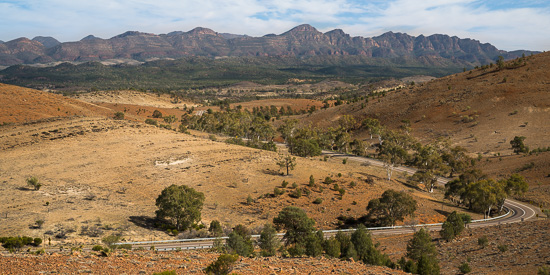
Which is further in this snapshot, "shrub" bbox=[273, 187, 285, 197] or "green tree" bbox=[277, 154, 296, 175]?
"green tree" bbox=[277, 154, 296, 175]

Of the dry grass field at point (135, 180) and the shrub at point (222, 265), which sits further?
the dry grass field at point (135, 180)

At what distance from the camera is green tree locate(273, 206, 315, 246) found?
34.3m

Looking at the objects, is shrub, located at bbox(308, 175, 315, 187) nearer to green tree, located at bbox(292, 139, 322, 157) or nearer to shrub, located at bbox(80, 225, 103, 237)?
green tree, located at bbox(292, 139, 322, 157)

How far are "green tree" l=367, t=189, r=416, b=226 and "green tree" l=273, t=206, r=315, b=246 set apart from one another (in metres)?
14.3

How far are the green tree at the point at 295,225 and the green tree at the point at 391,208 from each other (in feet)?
46.9

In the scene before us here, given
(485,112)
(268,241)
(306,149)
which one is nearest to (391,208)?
(268,241)

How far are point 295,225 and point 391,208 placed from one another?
1675cm

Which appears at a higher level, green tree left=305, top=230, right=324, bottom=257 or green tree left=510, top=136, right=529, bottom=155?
green tree left=510, top=136, right=529, bottom=155

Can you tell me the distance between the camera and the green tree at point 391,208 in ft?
151

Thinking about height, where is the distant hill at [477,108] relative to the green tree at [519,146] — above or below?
above

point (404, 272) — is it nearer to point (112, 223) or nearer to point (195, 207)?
point (195, 207)

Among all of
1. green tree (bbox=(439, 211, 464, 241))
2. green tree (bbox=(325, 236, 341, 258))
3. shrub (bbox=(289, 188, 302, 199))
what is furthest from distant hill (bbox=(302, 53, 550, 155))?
green tree (bbox=(325, 236, 341, 258))

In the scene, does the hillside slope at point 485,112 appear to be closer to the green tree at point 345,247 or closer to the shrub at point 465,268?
the shrub at point 465,268

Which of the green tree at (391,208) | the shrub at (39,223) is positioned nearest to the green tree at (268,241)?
the green tree at (391,208)
